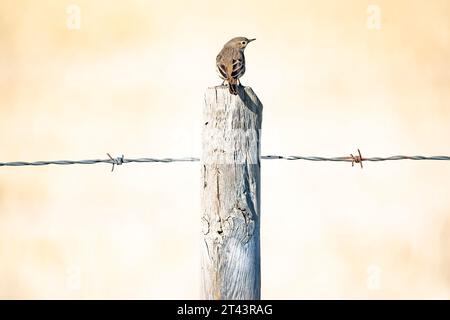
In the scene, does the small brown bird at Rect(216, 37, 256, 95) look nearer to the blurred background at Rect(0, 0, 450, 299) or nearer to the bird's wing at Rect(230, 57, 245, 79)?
the bird's wing at Rect(230, 57, 245, 79)

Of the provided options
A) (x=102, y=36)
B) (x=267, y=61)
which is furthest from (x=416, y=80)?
(x=102, y=36)

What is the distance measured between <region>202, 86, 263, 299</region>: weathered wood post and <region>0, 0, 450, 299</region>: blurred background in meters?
4.31

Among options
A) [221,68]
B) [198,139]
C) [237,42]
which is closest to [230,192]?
[221,68]

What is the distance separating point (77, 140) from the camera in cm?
980

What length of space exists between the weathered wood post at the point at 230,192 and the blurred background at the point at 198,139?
431 cm

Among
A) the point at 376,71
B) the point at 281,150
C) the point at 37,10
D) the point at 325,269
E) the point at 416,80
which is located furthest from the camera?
the point at 37,10

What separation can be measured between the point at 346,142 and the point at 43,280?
3327mm

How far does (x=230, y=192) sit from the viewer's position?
13.1 feet

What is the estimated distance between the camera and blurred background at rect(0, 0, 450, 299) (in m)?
8.69

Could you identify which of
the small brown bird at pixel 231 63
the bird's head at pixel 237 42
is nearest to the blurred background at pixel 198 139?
the bird's head at pixel 237 42

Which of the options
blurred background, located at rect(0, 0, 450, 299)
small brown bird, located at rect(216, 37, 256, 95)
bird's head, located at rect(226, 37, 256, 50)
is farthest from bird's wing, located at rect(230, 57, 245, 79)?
blurred background, located at rect(0, 0, 450, 299)

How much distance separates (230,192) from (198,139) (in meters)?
4.37

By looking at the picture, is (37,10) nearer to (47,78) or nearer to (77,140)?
(47,78)

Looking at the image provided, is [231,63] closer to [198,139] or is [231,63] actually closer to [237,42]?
[237,42]
